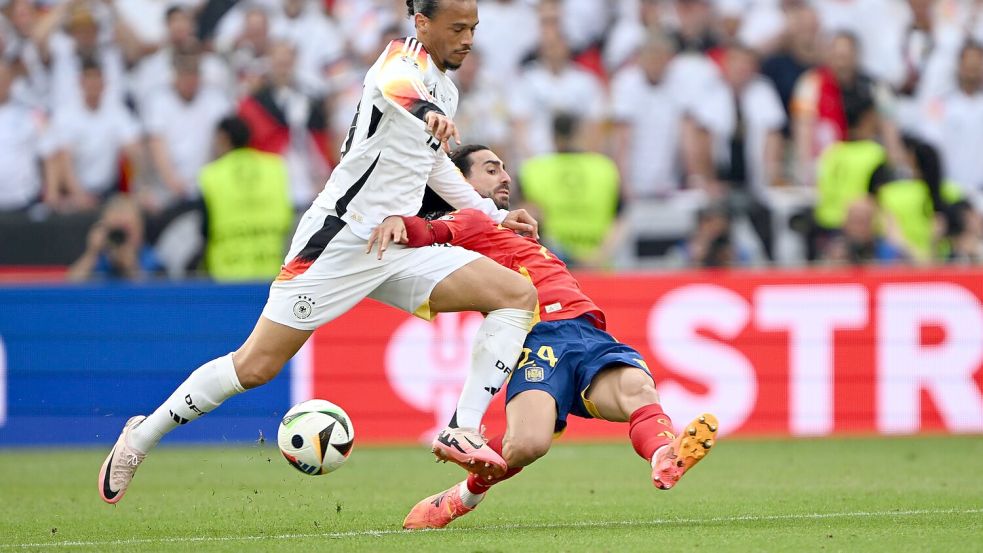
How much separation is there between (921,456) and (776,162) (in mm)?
4718

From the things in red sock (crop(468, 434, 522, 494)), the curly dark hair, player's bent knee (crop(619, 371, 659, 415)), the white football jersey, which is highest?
the curly dark hair

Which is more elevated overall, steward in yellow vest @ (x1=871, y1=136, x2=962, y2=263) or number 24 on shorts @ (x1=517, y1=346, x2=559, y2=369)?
number 24 on shorts @ (x1=517, y1=346, x2=559, y2=369)

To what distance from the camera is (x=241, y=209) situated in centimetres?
1298

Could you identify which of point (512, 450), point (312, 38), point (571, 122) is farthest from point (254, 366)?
point (312, 38)

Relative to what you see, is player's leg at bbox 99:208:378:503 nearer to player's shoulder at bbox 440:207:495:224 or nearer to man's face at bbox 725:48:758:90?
player's shoulder at bbox 440:207:495:224

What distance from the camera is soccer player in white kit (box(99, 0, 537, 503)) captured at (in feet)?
21.5

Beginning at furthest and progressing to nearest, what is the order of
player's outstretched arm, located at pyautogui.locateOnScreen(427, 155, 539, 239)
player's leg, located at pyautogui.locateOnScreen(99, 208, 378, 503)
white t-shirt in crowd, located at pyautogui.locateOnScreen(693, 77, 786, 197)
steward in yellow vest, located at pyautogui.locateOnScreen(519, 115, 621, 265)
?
1. white t-shirt in crowd, located at pyautogui.locateOnScreen(693, 77, 786, 197)
2. steward in yellow vest, located at pyautogui.locateOnScreen(519, 115, 621, 265)
3. player's outstretched arm, located at pyautogui.locateOnScreen(427, 155, 539, 239)
4. player's leg, located at pyautogui.locateOnScreen(99, 208, 378, 503)

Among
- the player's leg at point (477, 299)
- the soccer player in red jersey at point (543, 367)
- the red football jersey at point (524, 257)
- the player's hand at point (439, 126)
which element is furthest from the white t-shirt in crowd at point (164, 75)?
the player's hand at point (439, 126)

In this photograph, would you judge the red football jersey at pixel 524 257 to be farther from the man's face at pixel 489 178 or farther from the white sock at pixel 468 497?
the white sock at pixel 468 497

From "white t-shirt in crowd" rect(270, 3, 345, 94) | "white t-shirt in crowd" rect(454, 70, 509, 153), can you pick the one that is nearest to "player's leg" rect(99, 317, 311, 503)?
"white t-shirt in crowd" rect(454, 70, 509, 153)

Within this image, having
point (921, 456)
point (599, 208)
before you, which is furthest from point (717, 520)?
point (599, 208)

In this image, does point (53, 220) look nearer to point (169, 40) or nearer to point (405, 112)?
point (169, 40)

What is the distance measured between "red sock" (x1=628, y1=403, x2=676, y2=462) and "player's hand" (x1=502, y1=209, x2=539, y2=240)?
0.99 m

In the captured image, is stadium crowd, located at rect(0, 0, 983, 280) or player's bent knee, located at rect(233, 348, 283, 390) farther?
stadium crowd, located at rect(0, 0, 983, 280)
